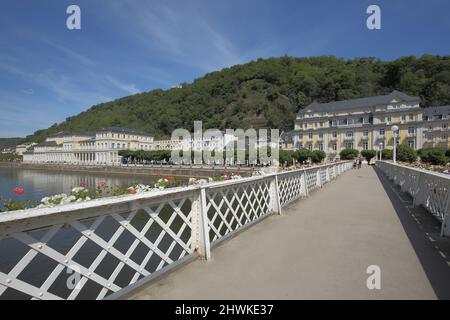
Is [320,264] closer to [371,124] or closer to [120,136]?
[371,124]

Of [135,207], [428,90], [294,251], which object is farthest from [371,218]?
[428,90]

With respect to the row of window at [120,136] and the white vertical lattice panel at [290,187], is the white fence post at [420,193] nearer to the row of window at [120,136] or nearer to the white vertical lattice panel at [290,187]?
the white vertical lattice panel at [290,187]

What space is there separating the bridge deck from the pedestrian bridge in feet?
0.04

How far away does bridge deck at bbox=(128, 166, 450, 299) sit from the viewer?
2.95m

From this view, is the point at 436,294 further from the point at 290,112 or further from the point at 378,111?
the point at 290,112

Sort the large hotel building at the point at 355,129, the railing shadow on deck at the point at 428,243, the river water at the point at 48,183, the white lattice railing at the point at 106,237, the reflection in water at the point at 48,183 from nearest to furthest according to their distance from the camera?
the white lattice railing at the point at 106,237, the railing shadow on deck at the point at 428,243, the river water at the point at 48,183, the reflection in water at the point at 48,183, the large hotel building at the point at 355,129

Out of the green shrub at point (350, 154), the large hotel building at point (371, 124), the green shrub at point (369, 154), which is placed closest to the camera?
the green shrub at point (369, 154)

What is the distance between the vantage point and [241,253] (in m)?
4.16

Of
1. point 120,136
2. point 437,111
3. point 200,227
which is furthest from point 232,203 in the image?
point 120,136

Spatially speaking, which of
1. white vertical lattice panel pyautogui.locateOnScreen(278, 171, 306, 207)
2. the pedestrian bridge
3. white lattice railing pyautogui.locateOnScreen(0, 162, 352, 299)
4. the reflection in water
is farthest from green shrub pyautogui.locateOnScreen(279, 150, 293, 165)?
the pedestrian bridge

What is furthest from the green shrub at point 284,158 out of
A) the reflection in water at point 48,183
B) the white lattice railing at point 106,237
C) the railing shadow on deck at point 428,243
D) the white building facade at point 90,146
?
the white building facade at point 90,146

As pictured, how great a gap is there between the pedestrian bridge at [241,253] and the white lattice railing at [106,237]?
1 cm

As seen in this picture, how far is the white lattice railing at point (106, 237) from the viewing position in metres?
2.11

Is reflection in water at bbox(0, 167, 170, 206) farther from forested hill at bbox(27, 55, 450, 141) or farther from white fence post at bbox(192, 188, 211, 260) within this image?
forested hill at bbox(27, 55, 450, 141)
